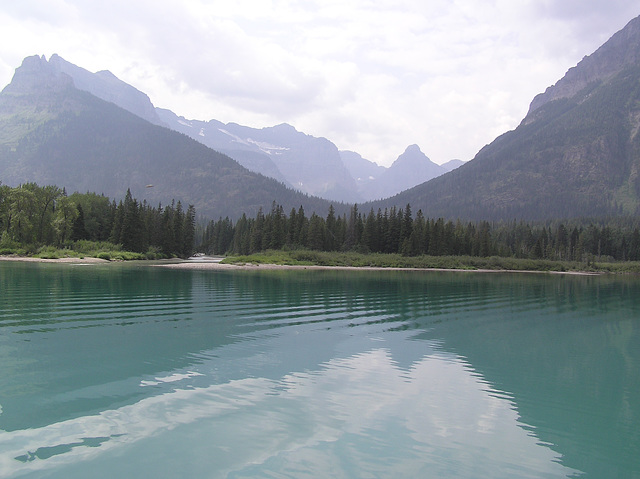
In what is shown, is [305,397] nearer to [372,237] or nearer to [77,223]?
[77,223]

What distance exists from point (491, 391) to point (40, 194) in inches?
3739

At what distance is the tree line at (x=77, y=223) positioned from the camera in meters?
77.6

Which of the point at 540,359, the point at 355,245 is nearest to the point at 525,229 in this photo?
the point at 355,245

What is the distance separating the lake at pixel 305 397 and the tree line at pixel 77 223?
68502mm

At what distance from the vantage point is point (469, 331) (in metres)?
19.8

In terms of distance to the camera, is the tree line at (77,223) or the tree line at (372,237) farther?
the tree line at (372,237)

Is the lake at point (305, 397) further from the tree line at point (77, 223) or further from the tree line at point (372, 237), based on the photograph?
the tree line at point (372, 237)

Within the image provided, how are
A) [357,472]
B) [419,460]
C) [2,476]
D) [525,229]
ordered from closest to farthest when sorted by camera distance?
1. [2,476]
2. [357,472]
3. [419,460]
4. [525,229]

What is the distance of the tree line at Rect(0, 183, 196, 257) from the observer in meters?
77.6

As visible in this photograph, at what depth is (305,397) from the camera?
33.0ft

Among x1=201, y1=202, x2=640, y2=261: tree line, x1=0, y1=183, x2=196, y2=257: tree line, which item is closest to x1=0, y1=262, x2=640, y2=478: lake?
x1=0, y1=183, x2=196, y2=257: tree line

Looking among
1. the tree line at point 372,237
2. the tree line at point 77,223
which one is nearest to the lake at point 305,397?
the tree line at point 77,223

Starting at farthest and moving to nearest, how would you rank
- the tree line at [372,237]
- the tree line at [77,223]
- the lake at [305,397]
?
the tree line at [372,237] → the tree line at [77,223] → the lake at [305,397]

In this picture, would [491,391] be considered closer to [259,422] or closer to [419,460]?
[419,460]
